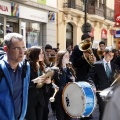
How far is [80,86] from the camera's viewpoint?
231 inches

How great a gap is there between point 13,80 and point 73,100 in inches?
104

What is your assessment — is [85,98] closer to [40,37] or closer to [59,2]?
[40,37]

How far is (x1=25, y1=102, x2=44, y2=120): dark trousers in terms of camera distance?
5332 mm

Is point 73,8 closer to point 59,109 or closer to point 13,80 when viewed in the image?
point 59,109

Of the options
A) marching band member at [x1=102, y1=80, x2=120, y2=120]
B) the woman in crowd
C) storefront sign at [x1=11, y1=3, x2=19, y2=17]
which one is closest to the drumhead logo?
storefront sign at [x1=11, y1=3, x2=19, y2=17]

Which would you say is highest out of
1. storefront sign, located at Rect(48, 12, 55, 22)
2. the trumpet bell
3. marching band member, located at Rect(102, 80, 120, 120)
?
storefront sign, located at Rect(48, 12, 55, 22)

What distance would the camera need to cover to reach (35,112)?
217 inches

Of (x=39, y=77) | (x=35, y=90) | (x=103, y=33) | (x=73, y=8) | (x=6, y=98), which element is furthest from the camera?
(x=103, y=33)

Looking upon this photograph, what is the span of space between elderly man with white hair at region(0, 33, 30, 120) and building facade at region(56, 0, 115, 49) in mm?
15613

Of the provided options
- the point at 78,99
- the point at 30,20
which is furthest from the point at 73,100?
the point at 30,20

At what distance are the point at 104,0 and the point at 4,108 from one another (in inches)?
1105

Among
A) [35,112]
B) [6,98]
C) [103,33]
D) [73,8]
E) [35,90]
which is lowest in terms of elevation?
[35,112]

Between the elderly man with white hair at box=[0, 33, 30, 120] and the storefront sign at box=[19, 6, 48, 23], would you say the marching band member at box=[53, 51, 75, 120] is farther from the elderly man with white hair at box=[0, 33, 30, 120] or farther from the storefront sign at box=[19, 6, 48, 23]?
the storefront sign at box=[19, 6, 48, 23]

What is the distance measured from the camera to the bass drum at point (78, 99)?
5.82 m
